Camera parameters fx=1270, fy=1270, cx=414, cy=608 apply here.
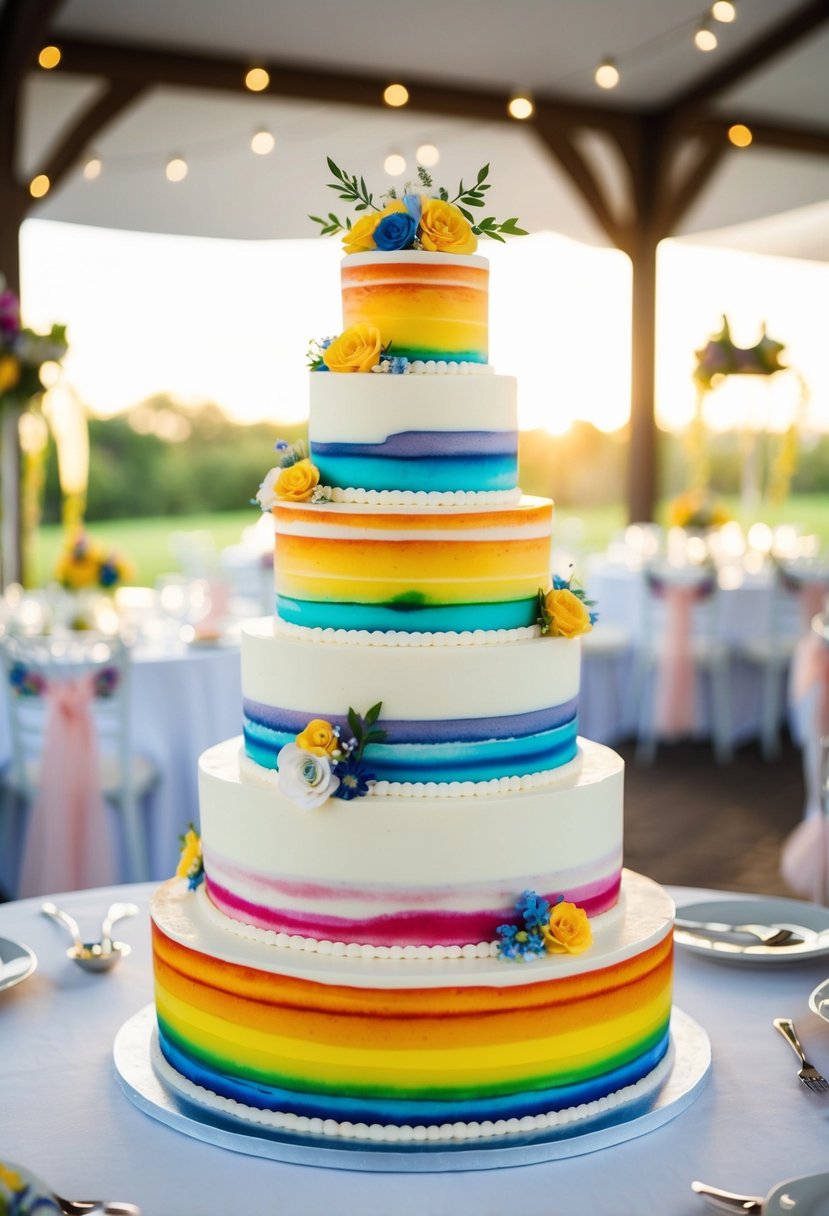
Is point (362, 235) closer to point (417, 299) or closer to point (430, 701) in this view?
point (417, 299)

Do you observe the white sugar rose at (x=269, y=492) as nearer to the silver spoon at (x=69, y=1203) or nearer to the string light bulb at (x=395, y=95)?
the silver spoon at (x=69, y=1203)

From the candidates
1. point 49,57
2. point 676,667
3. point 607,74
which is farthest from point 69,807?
point 49,57

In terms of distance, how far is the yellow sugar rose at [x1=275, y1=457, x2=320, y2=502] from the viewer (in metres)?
1.85

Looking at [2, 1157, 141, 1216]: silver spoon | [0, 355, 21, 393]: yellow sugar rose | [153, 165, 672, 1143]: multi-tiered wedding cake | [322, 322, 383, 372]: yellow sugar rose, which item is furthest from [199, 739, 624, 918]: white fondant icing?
[0, 355, 21, 393]: yellow sugar rose

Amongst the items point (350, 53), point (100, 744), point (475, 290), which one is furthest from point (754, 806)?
point (350, 53)

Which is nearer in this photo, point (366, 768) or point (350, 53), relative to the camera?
point (366, 768)

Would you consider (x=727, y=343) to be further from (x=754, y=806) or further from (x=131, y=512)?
(x=131, y=512)

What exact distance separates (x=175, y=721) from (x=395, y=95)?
5418 millimetres

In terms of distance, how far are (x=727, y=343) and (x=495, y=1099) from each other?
17.5 feet

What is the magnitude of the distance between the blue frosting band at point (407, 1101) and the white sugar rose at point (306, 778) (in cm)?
35

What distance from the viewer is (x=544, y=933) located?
1.60m

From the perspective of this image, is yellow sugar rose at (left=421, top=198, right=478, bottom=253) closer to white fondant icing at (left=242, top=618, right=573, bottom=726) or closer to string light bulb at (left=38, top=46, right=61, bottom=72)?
white fondant icing at (left=242, top=618, right=573, bottom=726)

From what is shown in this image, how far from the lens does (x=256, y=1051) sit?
159cm

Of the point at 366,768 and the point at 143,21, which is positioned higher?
the point at 143,21
